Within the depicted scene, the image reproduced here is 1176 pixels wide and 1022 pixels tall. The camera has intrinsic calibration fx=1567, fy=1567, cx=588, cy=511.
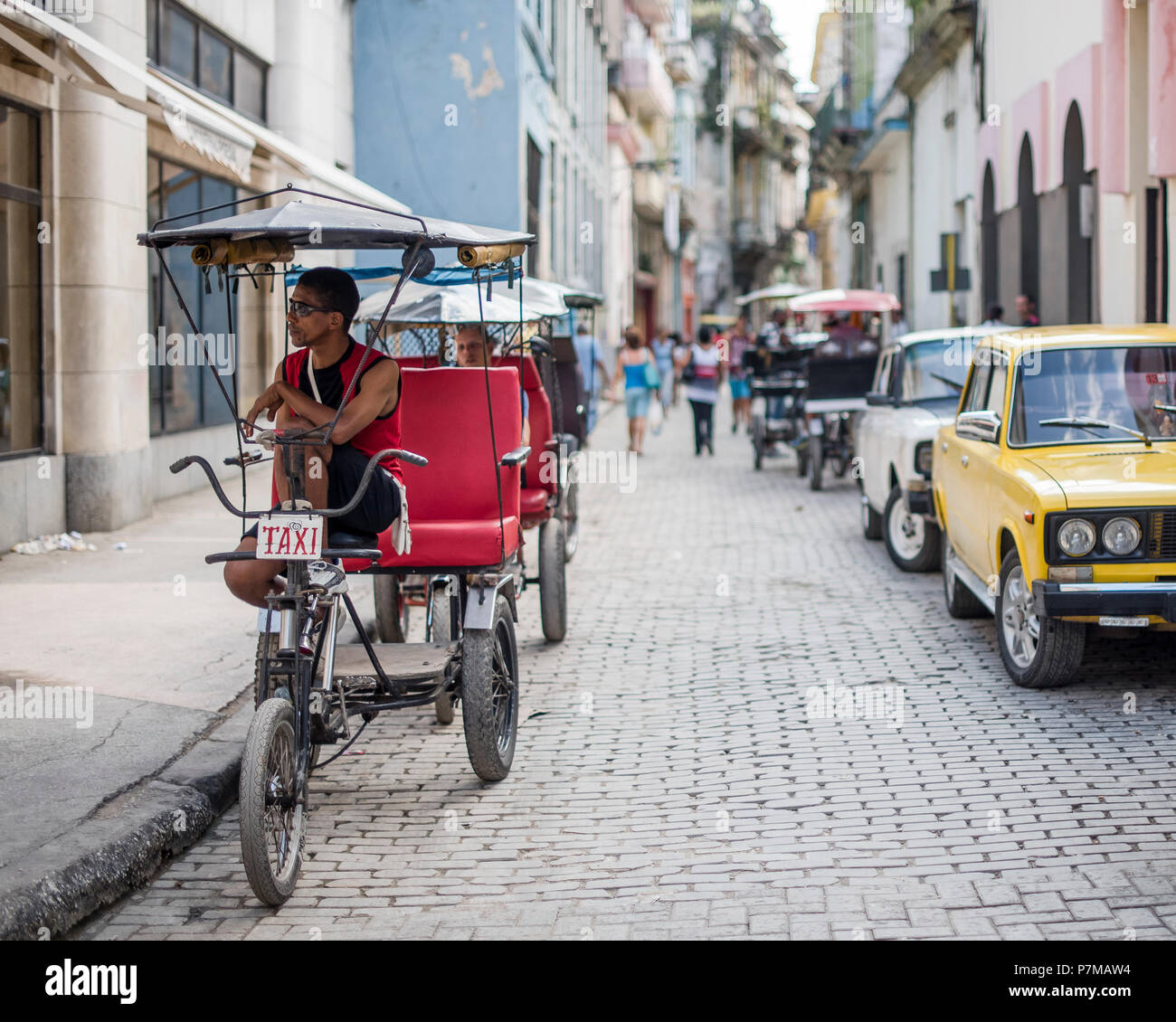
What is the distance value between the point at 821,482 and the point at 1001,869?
1291cm

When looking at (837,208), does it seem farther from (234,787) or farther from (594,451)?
(234,787)

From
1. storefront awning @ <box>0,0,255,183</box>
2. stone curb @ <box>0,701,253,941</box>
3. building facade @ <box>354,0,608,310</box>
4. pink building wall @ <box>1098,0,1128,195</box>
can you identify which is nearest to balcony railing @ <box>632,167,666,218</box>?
building facade @ <box>354,0,608,310</box>

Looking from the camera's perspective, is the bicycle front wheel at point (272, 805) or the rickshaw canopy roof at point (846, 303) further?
the rickshaw canopy roof at point (846, 303)

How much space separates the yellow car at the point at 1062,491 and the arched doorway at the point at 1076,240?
31.7 feet

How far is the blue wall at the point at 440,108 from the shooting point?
22484mm

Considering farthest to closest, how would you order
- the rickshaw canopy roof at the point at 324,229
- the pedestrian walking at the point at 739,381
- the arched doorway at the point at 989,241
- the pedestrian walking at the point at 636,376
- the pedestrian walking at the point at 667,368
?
the pedestrian walking at the point at 667,368
the pedestrian walking at the point at 739,381
the arched doorway at the point at 989,241
the pedestrian walking at the point at 636,376
the rickshaw canopy roof at the point at 324,229

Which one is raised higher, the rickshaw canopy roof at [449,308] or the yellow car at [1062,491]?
the rickshaw canopy roof at [449,308]

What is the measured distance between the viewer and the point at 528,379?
399 inches

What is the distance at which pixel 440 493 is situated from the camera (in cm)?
714

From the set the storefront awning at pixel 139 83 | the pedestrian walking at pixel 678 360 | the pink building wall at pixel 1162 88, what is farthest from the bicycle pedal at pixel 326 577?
the pedestrian walking at pixel 678 360

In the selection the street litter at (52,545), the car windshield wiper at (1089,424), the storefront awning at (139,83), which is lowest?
the street litter at (52,545)

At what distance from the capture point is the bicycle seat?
17.8 ft

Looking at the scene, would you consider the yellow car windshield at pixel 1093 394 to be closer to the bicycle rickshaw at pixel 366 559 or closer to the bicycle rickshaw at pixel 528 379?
the bicycle rickshaw at pixel 528 379
